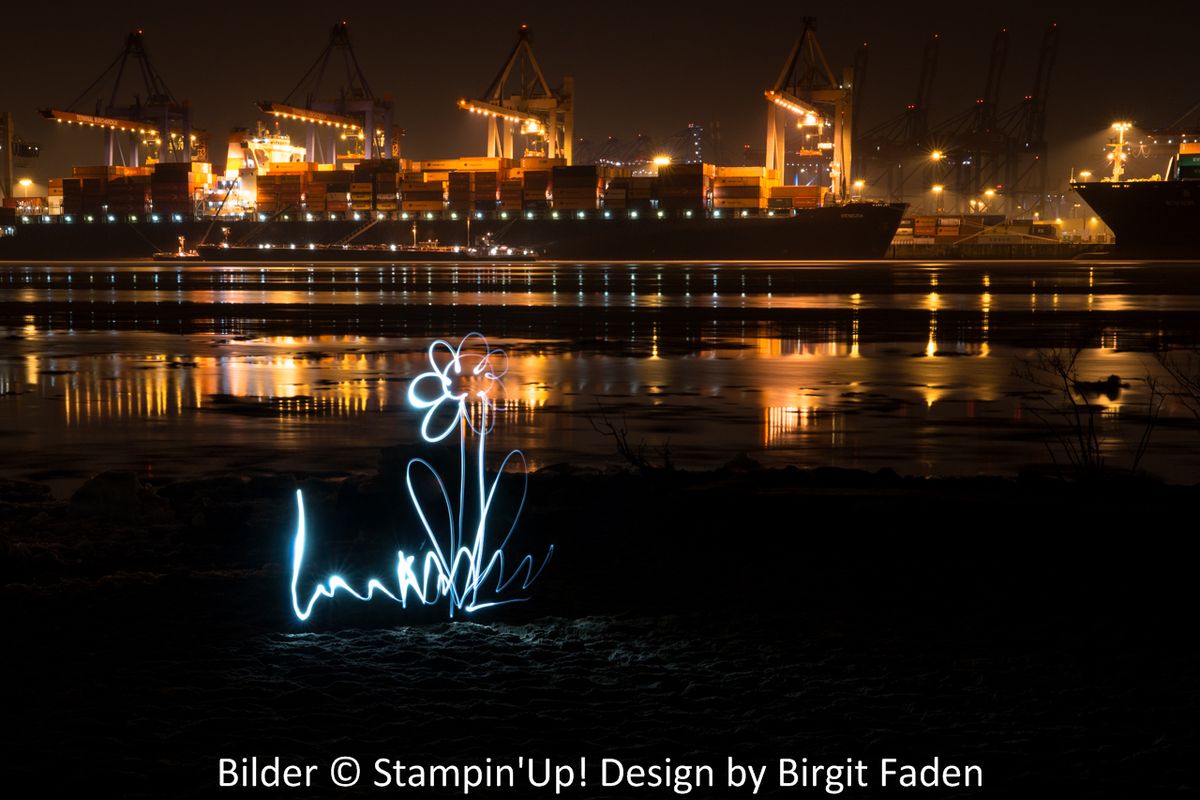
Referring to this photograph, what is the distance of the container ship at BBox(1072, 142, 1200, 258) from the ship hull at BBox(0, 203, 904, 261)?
75.1 ft

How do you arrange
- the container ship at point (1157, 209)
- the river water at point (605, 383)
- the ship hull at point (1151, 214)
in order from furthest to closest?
the ship hull at point (1151, 214) < the container ship at point (1157, 209) < the river water at point (605, 383)

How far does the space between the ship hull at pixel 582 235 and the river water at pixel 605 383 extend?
7807cm

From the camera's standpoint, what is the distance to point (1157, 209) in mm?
91312

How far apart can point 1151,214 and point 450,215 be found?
60851mm

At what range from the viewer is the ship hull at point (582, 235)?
113 m

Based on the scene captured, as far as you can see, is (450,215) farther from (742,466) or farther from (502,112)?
(742,466)

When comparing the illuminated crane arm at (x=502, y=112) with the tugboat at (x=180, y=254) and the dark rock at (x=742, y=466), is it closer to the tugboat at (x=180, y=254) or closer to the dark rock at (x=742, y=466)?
the tugboat at (x=180, y=254)

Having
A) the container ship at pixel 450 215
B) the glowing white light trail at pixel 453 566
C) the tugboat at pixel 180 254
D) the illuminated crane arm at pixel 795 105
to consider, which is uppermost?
the illuminated crane arm at pixel 795 105

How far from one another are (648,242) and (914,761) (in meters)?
112

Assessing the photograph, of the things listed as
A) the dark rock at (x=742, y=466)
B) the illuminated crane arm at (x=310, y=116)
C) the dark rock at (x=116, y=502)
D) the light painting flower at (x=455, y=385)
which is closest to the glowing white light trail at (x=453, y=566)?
the dark rock at (x=116, y=502)

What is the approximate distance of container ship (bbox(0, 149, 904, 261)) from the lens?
373ft

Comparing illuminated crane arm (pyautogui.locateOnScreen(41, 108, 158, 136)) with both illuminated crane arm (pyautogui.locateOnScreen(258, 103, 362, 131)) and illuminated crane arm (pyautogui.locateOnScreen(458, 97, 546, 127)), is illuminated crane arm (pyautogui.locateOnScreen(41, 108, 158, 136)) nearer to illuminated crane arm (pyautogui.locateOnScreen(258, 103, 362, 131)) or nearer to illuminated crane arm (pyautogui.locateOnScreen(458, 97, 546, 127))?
illuminated crane arm (pyautogui.locateOnScreen(258, 103, 362, 131))

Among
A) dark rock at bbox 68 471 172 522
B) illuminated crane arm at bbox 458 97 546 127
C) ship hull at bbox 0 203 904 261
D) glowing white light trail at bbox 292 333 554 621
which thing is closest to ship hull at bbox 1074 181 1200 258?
ship hull at bbox 0 203 904 261

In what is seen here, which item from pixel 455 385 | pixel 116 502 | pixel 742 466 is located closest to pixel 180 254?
pixel 455 385
